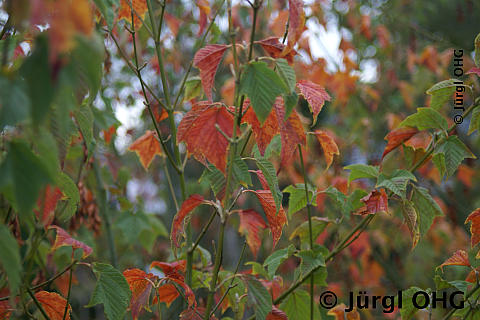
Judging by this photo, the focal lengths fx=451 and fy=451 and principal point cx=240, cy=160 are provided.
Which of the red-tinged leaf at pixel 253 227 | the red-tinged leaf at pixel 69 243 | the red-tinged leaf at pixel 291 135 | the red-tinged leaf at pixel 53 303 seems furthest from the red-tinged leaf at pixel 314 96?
the red-tinged leaf at pixel 53 303

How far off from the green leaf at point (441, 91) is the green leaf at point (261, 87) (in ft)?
1.92

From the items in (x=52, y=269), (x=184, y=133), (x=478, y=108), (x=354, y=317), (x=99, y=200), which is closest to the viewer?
(x=184, y=133)

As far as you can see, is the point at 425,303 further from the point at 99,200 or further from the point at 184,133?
the point at 99,200

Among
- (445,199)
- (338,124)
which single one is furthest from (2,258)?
(338,124)

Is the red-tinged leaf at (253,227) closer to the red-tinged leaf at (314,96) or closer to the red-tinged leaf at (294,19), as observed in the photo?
the red-tinged leaf at (314,96)

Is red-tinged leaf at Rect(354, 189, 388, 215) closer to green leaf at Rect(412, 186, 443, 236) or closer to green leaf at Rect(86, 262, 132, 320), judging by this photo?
green leaf at Rect(412, 186, 443, 236)

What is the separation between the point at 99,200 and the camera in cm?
193

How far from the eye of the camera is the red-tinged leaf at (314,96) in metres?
0.98

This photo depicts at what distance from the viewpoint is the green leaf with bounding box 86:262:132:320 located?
1.04m

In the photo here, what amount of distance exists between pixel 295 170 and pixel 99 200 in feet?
5.70

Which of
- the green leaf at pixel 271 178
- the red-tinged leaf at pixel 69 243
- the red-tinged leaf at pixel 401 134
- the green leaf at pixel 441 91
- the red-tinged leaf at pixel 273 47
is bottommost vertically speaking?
the red-tinged leaf at pixel 69 243

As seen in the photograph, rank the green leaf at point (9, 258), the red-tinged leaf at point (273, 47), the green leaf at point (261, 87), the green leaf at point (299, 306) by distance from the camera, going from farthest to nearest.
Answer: the green leaf at point (299, 306) → the red-tinged leaf at point (273, 47) → the green leaf at point (261, 87) → the green leaf at point (9, 258)

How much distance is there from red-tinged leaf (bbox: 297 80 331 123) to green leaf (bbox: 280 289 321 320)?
0.53 meters

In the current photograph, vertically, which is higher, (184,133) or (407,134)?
(407,134)
